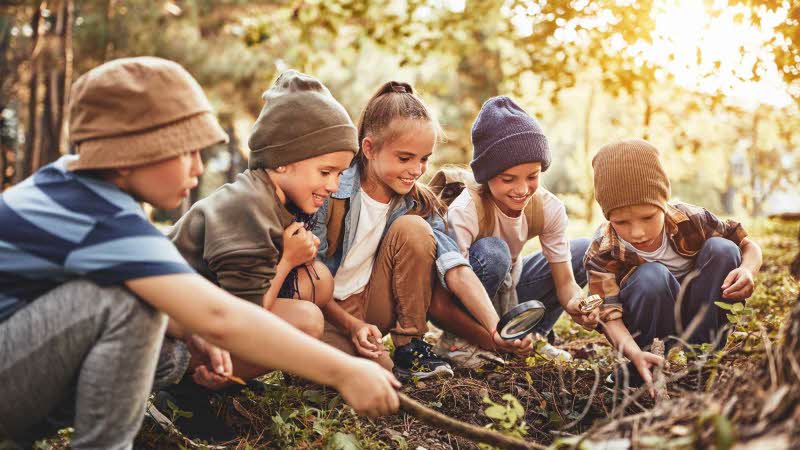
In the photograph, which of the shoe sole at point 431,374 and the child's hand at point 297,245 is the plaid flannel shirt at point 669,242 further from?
the child's hand at point 297,245

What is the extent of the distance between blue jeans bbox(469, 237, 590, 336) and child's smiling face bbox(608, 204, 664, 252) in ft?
2.14

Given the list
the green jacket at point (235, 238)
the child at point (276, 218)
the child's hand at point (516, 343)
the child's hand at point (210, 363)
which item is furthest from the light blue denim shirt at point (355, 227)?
the child's hand at point (210, 363)

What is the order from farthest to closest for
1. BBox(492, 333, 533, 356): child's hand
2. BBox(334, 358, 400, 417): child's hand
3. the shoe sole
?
the shoe sole < BBox(492, 333, 533, 356): child's hand < BBox(334, 358, 400, 417): child's hand

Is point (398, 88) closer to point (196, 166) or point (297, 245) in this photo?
point (297, 245)

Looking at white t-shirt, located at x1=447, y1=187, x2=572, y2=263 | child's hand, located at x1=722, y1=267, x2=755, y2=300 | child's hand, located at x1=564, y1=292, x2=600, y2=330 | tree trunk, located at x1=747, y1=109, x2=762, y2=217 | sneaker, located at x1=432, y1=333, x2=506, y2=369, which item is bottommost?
tree trunk, located at x1=747, y1=109, x2=762, y2=217

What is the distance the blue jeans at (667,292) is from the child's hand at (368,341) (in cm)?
119

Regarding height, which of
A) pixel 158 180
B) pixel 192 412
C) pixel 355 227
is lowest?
pixel 192 412

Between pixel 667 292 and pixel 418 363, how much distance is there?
124cm

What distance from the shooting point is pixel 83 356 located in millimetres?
1770

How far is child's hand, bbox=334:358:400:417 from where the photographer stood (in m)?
1.83

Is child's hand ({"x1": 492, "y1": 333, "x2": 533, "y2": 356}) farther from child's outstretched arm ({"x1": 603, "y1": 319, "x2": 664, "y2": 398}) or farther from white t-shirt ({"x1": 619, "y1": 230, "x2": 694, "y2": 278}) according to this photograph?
white t-shirt ({"x1": 619, "y1": 230, "x2": 694, "y2": 278})

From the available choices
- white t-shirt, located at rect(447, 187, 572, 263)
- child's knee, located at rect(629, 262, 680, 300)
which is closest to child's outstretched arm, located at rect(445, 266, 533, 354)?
white t-shirt, located at rect(447, 187, 572, 263)

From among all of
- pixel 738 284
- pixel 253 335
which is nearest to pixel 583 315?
pixel 738 284

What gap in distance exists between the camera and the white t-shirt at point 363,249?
349cm
